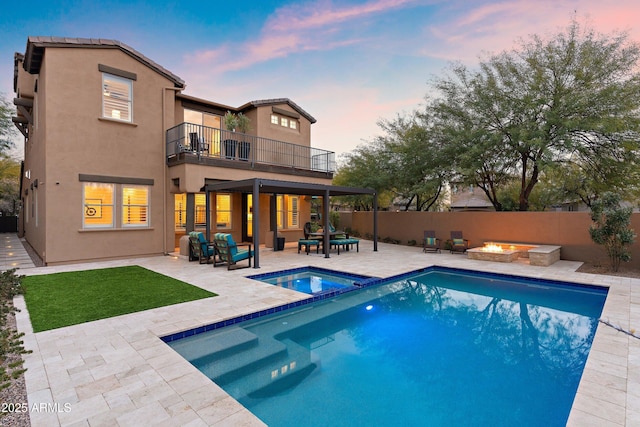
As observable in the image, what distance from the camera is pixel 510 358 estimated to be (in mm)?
4375

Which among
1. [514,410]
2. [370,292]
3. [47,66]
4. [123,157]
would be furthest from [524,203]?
[47,66]

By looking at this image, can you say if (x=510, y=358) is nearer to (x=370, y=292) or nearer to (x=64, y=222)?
(x=370, y=292)

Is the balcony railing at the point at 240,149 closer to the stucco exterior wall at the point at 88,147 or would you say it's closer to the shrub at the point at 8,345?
the stucco exterior wall at the point at 88,147

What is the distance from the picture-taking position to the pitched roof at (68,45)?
9.66 meters

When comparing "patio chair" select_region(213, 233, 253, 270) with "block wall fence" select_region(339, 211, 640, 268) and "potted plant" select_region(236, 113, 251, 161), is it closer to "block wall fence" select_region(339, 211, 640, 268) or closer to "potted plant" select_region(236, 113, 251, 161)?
"potted plant" select_region(236, 113, 251, 161)

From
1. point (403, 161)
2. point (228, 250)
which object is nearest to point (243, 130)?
point (228, 250)

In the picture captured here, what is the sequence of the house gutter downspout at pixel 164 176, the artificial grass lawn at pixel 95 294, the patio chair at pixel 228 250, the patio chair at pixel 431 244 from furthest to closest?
the patio chair at pixel 431 244
the house gutter downspout at pixel 164 176
the patio chair at pixel 228 250
the artificial grass lawn at pixel 95 294

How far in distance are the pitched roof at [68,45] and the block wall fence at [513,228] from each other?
1302 cm

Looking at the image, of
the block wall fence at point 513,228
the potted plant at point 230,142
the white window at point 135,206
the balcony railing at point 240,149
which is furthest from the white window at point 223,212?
the block wall fence at point 513,228

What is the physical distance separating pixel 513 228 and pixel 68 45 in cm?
1732

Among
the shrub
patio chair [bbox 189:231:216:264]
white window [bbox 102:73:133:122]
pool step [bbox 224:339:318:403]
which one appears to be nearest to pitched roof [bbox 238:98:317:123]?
white window [bbox 102:73:133:122]

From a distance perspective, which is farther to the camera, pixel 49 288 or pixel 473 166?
pixel 473 166

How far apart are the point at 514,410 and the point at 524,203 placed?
1358 centimetres

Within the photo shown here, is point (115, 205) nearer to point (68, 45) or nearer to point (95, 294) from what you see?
point (68, 45)
